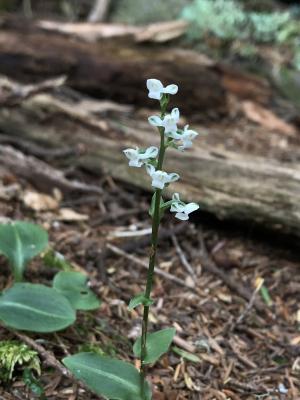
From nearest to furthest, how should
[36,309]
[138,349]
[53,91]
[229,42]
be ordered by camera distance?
1. [138,349]
2. [36,309]
3. [53,91]
4. [229,42]

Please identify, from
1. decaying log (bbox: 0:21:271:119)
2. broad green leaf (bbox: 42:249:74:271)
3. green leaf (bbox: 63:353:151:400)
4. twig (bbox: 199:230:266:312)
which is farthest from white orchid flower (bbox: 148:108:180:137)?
decaying log (bbox: 0:21:271:119)

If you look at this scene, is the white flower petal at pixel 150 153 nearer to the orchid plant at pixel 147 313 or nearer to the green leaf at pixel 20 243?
the orchid plant at pixel 147 313

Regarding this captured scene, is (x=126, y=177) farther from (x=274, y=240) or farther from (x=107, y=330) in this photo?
(x=107, y=330)

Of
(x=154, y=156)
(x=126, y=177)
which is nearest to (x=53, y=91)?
Result: (x=126, y=177)

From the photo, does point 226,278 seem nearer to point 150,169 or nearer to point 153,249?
point 153,249

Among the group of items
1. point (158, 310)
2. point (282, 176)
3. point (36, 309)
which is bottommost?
point (158, 310)

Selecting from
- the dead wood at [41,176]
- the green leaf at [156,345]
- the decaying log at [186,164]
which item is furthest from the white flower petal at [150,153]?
the dead wood at [41,176]
